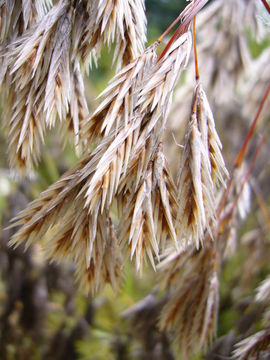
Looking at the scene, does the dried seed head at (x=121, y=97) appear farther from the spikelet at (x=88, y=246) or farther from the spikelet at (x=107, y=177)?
the spikelet at (x=88, y=246)

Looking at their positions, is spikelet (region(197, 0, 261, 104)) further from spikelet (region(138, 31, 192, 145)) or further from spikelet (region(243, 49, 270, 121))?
spikelet (region(138, 31, 192, 145))

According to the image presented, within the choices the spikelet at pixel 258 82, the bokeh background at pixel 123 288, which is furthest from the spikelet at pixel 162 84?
the spikelet at pixel 258 82

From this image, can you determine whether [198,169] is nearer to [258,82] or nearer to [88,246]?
[88,246]

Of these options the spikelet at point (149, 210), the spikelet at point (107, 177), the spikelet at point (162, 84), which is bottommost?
the spikelet at point (149, 210)

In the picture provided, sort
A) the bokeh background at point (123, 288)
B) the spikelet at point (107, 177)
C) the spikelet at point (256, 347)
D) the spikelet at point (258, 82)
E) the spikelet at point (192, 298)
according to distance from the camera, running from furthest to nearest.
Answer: the spikelet at point (258, 82) < the bokeh background at point (123, 288) < the spikelet at point (192, 298) < the spikelet at point (256, 347) < the spikelet at point (107, 177)

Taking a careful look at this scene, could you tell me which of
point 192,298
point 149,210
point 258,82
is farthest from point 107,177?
point 258,82

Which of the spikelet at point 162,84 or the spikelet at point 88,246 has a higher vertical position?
the spikelet at point 162,84
